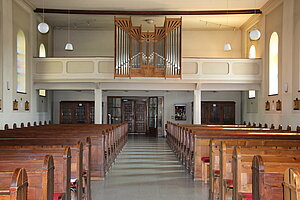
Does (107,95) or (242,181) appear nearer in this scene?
(242,181)

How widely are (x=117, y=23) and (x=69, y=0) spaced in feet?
6.53

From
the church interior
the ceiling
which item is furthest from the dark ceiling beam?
the ceiling

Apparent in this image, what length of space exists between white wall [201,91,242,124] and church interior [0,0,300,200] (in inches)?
2.1

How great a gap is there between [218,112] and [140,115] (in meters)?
5.18

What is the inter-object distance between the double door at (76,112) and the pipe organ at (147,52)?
610cm

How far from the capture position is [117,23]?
1410 cm

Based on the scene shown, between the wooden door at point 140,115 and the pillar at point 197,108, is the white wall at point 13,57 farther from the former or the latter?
the wooden door at point 140,115

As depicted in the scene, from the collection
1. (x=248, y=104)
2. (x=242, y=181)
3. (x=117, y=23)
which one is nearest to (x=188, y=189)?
(x=242, y=181)

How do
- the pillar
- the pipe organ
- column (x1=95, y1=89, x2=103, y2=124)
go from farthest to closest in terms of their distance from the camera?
the pillar
column (x1=95, y1=89, x2=103, y2=124)
the pipe organ

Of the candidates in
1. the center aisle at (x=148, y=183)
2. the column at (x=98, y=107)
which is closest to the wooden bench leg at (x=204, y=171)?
the center aisle at (x=148, y=183)

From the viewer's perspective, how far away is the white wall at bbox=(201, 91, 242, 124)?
1917 cm

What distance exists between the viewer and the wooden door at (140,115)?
22359mm

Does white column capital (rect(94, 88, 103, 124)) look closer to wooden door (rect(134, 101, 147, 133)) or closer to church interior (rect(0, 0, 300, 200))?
church interior (rect(0, 0, 300, 200))

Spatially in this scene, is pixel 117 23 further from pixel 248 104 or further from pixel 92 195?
pixel 92 195
